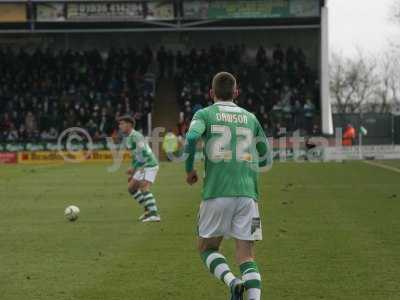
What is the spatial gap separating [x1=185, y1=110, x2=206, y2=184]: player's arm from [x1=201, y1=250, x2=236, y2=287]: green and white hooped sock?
0.64 metres

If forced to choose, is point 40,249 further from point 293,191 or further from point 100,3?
point 100,3

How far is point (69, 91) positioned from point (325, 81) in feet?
42.8

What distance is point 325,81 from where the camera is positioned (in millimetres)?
44969

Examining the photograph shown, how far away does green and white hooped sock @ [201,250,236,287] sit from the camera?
292 inches

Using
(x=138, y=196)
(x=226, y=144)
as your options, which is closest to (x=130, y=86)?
(x=138, y=196)

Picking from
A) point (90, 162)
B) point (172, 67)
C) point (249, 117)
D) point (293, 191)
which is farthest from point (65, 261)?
point (172, 67)

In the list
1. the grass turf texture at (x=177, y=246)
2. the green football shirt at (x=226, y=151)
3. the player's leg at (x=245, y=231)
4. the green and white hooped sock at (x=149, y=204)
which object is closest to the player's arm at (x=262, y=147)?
the green football shirt at (x=226, y=151)

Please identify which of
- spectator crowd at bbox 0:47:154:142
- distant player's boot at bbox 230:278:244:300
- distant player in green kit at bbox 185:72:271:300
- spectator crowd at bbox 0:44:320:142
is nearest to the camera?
distant player's boot at bbox 230:278:244:300

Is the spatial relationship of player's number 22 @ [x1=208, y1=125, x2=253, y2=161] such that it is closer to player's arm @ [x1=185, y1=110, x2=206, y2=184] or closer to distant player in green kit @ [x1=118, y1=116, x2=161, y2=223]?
player's arm @ [x1=185, y1=110, x2=206, y2=184]

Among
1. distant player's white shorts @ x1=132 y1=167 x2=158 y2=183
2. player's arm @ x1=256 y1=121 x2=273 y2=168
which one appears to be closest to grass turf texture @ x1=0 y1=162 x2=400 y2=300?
distant player's white shorts @ x1=132 y1=167 x2=158 y2=183

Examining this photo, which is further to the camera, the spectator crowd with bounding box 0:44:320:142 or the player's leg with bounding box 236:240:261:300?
the spectator crowd with bounding box 0:44:320:142

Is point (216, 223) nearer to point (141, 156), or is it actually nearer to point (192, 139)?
point (192, 139)

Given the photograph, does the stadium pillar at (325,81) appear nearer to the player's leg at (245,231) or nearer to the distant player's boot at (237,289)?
the player's leg at (245,231)

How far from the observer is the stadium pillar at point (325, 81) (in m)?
43.9
